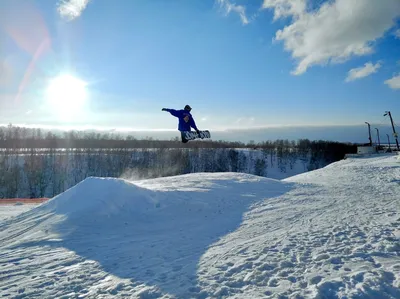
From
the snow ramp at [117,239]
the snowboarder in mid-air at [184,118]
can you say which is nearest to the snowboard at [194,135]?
the snowboarder in mid-air at [184,118]

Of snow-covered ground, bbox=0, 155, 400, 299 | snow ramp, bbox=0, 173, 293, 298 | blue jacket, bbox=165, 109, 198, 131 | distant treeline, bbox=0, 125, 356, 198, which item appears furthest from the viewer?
distant treeline, bbox=0, 125, 356, 198

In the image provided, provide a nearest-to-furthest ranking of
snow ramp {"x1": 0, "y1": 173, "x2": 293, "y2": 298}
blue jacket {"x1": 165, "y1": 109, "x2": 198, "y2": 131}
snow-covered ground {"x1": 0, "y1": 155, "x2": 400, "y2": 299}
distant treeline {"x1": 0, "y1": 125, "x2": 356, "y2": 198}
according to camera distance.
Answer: snow-covered ground {"x1": 0, "y1": 155, "x2": 400, "y2": 299}, snow ramp {"x1": 0, "y1": 173, "x2": 293, "y2": 298}, blue jacket {"x1": 165, "y1": 109, "x2": 198, "y2": 131}, distant treeline {"x1": 0, "y1": 125, "x2": 356, "y2": 198}

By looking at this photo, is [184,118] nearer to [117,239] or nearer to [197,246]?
[197,246]

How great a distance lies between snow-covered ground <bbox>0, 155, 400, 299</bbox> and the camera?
467cm

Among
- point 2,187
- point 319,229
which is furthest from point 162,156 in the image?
point 319,229

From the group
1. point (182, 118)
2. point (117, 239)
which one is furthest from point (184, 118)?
point (117, 239)

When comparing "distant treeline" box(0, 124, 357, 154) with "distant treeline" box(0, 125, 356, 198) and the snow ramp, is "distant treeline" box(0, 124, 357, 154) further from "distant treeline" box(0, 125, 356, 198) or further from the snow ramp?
the snow ramp

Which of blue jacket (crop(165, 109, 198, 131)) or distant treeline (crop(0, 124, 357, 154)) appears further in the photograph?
distant treeline (crop(0, 124, 357, 154))

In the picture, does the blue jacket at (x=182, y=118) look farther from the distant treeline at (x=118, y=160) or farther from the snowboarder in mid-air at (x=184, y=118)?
the distant treeline at (x=118, y=160)

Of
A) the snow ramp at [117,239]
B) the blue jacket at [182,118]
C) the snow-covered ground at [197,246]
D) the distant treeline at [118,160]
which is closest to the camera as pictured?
the snow-covered ground at [197,246]

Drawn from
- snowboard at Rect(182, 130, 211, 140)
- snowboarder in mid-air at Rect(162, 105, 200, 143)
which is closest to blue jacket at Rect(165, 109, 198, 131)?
snowboarder in mid-air at Rect(162, 105, 200, 143)

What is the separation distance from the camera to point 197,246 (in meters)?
7.05

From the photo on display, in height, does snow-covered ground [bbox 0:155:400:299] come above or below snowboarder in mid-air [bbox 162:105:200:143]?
below

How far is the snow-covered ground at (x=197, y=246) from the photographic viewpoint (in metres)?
4.67
